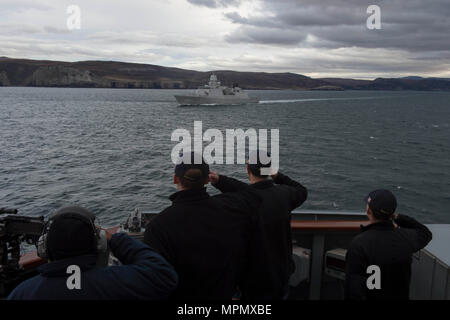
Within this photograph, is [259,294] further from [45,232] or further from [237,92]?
[237,92]

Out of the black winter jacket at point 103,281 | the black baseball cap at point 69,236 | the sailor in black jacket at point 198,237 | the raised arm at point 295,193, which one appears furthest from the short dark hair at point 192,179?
the raised arm at point 295,193

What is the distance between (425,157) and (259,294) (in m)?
28.2

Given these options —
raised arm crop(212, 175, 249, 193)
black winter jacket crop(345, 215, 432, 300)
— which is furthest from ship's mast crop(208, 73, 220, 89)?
black winter jacket crop(345, 215, 432, 300)

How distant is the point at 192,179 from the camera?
7.18 ft

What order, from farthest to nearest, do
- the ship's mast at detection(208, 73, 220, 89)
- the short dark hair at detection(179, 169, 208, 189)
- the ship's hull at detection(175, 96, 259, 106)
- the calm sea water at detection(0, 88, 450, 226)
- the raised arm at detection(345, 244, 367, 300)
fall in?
1. the ship's mast at detection(208, 73, 220, 89)
2. the ship's hull at detection(175, 96, 259, 106)
3. the calm sea water at detection(0, 88, 450, 226)
4. the raised arm at detection(345, 244, 367, 300)
5. the short dark hair at detection(179, 169, 208, 189)

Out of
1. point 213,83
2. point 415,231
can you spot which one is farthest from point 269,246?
point 213,83

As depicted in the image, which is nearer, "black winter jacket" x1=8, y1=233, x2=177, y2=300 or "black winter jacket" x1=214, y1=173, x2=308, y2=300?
"black winter jacket" x1=8, y1=233, x2=177, y2=300

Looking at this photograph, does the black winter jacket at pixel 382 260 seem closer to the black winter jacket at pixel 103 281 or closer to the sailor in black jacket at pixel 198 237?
the sailor in black jacket at pixel 198 237

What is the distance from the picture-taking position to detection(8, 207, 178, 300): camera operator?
1.59 meters

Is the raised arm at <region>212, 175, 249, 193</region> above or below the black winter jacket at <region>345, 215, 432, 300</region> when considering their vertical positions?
above

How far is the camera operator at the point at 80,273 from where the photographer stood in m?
1.59

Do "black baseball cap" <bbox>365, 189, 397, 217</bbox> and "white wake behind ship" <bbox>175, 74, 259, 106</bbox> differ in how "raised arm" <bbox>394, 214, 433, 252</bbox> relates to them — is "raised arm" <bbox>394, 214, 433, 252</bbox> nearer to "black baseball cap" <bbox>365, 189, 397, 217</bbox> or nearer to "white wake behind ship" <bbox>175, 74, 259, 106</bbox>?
"black baseball cap" <bbox>365, 189, 397, 217</bbox>

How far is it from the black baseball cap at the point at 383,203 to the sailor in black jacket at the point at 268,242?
507mm
